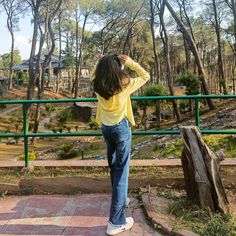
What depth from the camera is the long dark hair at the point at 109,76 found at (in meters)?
2.81

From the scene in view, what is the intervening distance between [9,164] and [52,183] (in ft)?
3.15

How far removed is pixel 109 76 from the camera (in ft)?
9.21

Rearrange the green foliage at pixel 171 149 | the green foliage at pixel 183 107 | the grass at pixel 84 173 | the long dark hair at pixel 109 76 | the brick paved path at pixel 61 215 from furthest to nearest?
the green foliage at pixel 183 107
the green foliage at pixel 171 149
the grass at pixel 84 173
the brick paved path at pixel 61 215
the long dark hair at pixel 109 76

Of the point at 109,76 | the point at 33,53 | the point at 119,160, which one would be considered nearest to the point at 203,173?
the point at 119,160

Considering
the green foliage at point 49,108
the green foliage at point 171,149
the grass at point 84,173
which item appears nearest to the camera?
the grass at point 84,173

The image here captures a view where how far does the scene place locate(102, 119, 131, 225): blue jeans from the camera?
2910 mm

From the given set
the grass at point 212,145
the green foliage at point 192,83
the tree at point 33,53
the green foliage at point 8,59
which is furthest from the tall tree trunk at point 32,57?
the green foliage at point 8,59

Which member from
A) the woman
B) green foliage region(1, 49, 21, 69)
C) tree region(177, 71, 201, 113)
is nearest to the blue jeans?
the woman

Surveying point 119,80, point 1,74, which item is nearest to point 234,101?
point 119,80

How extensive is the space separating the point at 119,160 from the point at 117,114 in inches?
14.4

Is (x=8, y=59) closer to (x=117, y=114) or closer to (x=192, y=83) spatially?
(x=192, y=83)

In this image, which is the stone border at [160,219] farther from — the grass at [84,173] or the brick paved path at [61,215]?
the grass at [84,173]

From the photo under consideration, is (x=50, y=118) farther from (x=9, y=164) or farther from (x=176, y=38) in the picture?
(x=9, y=164)

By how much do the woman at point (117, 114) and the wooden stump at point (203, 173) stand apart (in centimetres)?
61
